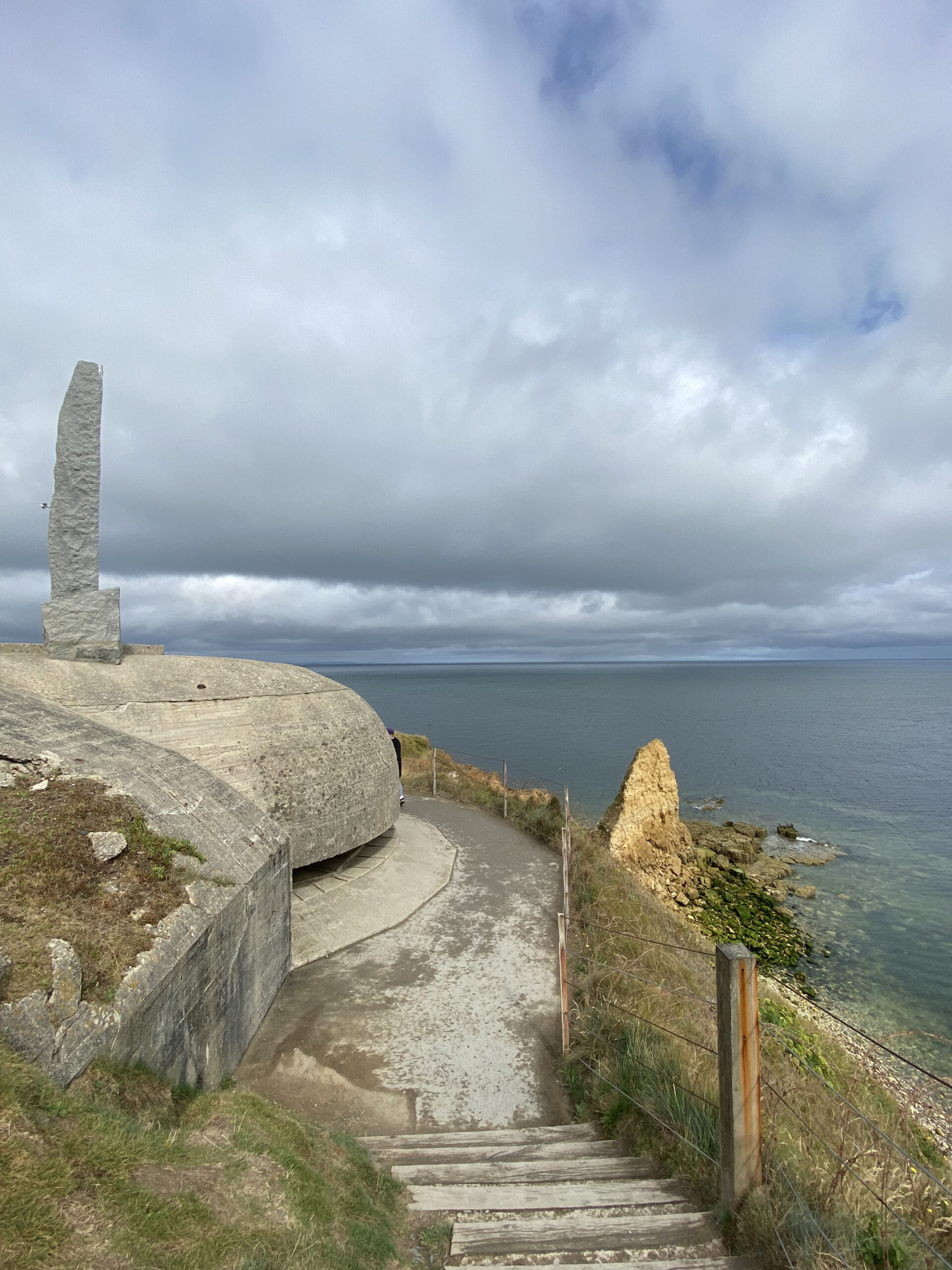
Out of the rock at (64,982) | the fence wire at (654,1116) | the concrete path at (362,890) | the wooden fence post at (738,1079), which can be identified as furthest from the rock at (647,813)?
the rock at (64,982)

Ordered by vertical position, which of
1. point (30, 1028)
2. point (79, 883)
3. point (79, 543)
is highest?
point (79, 543)

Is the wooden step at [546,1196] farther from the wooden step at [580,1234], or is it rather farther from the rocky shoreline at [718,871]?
the rocky shoreline at [718,871]

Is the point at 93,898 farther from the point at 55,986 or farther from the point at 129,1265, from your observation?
the point at 129,1265

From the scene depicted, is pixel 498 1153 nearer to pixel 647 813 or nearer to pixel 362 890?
pixel 362 890

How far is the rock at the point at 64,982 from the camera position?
3861 mm

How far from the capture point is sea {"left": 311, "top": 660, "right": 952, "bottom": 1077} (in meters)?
17.3

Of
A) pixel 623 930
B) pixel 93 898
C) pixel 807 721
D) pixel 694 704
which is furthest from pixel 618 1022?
pixel 694 704

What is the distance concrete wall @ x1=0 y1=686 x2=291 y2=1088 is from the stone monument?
538 millimetres

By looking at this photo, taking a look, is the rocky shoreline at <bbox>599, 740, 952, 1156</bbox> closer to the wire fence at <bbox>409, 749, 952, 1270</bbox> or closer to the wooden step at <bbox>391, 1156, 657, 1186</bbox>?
the wire fence at <bbox>409, 749, 952, 1270</bbox>

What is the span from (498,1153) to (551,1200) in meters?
1.09

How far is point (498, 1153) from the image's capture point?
5.11 m

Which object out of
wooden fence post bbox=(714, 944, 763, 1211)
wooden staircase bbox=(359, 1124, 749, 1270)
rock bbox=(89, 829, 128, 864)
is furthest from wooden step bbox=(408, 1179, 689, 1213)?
rock bbox=(89, 829, 128, 864)

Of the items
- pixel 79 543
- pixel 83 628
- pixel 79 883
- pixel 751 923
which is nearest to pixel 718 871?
pixel 751 923

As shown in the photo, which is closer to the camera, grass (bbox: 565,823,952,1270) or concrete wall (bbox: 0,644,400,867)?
grass (bbox: 565,823,952,1270)
